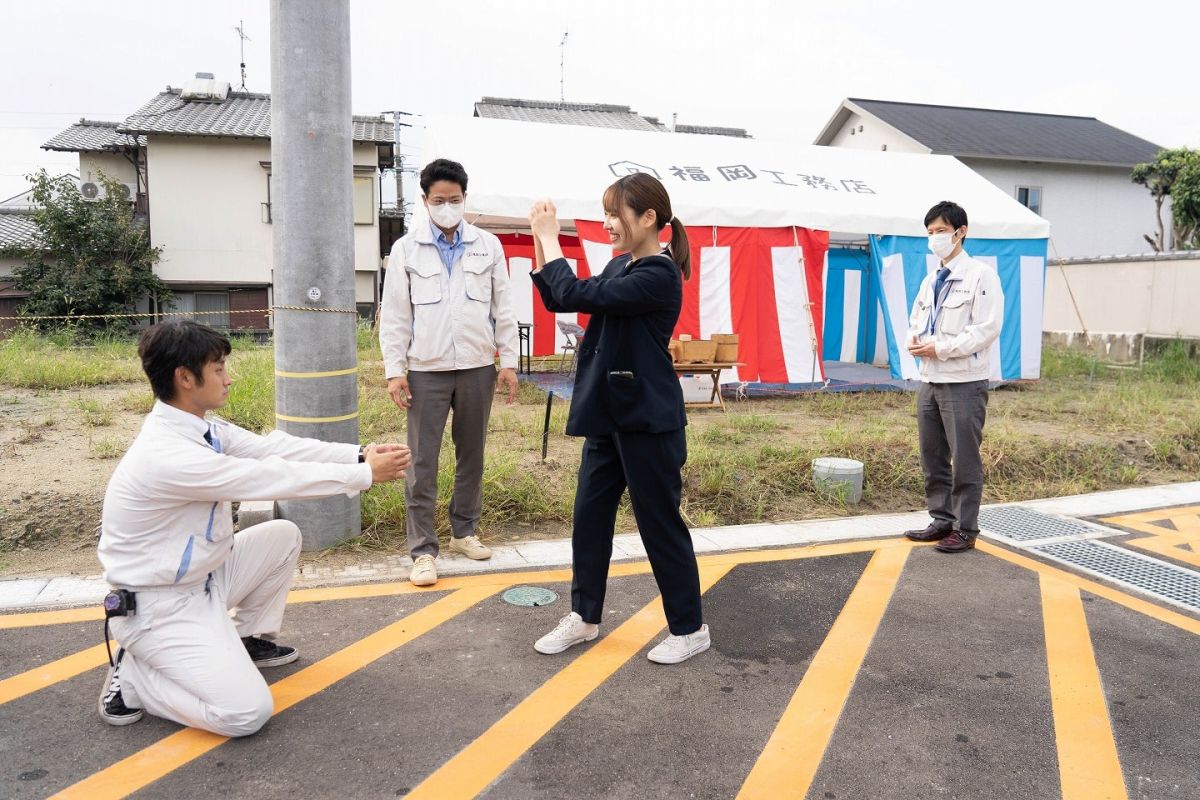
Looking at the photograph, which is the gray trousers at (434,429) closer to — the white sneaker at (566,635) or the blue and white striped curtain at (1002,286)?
the white sneaker at (566,635)

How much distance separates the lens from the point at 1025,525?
4.96 meters

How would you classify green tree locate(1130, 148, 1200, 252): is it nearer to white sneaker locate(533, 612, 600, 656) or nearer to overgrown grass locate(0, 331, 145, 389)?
white sneaker locate(533, 612, 600, 656)

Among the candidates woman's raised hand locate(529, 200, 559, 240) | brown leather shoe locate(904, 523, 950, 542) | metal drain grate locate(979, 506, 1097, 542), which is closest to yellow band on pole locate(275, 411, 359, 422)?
woman's raised hand locate(529, 200, 559, 240)

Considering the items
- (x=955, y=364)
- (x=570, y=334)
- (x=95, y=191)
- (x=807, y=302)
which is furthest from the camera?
(x=95, y=191)

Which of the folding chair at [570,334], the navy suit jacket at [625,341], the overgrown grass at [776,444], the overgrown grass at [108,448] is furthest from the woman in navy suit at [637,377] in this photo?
the folding chair at [570,334]

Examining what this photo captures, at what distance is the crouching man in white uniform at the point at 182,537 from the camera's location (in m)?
2.39

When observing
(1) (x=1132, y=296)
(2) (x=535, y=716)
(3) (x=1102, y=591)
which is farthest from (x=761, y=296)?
(1) (x=1132, y=296)

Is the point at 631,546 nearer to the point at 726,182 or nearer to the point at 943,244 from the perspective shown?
the point at 943,244

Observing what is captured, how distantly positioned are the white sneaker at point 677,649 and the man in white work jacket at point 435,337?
4.01ft

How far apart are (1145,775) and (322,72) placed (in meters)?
4.16

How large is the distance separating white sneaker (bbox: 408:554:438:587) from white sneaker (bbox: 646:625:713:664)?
117 centimetres

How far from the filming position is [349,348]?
409cm

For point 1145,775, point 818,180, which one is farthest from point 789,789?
point 818,180

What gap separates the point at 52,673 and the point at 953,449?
4.19 m
